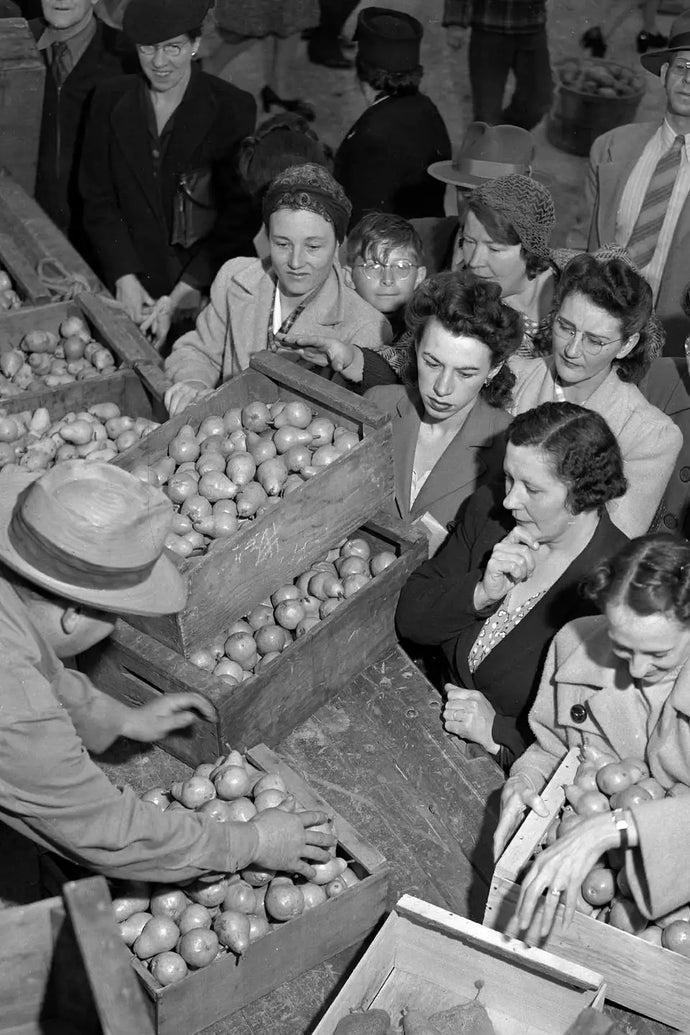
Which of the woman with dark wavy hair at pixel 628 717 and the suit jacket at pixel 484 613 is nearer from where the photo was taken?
the woman with dark wavy hair at pixel 628 717

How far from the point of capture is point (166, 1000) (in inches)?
118

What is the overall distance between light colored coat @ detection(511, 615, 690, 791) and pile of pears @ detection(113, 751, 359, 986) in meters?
0.71

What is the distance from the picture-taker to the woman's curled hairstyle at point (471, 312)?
164 inches

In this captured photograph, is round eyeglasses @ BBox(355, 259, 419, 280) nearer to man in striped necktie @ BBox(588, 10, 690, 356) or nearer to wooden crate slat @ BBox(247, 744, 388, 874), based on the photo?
man in striped necktie @ BBox(588, 10, 690, 356)

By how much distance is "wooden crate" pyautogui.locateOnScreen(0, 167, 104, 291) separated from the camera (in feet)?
19.9

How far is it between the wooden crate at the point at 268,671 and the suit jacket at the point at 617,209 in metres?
2.16

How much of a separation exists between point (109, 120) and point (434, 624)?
12.8 ft

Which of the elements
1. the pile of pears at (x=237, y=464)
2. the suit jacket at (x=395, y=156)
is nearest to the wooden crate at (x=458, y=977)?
the pile of pears at (x=237, y=464)

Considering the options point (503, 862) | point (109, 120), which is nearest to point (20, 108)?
point (109, 120)

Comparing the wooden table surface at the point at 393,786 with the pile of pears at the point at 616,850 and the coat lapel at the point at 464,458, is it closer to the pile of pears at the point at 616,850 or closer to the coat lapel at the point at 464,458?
the pile of pears at the point at 616,850

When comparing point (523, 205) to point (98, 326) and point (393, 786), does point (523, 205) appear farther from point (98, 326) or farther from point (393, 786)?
point (393, 786)

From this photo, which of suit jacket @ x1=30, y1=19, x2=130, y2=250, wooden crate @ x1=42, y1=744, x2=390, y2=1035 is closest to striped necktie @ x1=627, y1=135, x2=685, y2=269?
suit jacket @ x1=30, y1=19, x2=130, y2=250

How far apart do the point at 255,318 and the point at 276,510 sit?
4.34 feet

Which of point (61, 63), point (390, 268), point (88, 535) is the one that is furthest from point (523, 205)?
point (61, 63)
